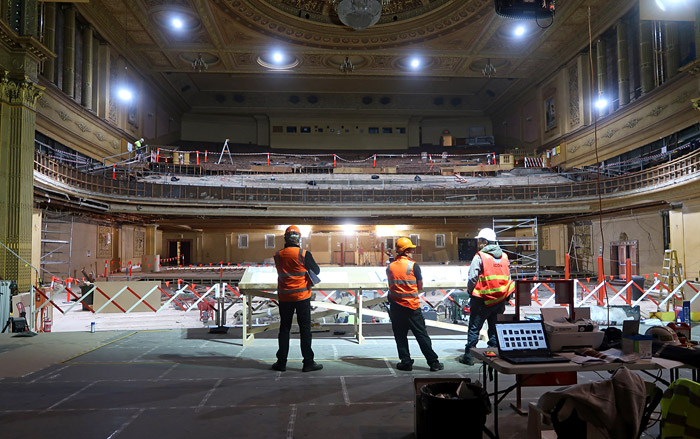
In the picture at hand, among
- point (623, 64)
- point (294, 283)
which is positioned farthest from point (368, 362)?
point (623, 64)

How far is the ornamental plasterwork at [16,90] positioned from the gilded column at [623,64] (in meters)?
27.7

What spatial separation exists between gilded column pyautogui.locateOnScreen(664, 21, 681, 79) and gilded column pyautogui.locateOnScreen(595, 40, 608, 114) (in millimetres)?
5591

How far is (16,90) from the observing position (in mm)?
11969

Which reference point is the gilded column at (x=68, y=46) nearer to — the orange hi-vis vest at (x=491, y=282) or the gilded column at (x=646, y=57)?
the orange hi-vis vest at (x=491, y=282)

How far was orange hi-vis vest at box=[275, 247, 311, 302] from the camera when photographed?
6.11m

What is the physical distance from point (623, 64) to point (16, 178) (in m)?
29.0

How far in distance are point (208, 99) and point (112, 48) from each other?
44.5 feet

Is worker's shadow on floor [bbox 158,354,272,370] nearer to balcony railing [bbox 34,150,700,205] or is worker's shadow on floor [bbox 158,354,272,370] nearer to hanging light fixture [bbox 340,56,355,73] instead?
balcony railing [bbox 34,150,700,205]

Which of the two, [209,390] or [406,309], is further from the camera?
[406,309]

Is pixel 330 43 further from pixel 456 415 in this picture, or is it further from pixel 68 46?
pixel 456 415

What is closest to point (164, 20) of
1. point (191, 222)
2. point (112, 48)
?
point (112, 48)

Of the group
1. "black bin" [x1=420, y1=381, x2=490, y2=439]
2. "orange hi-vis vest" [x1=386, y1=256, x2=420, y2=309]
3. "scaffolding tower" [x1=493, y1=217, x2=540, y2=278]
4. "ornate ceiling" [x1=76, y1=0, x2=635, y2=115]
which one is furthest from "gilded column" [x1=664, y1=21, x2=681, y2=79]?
"black bin" [x1=420, y1=381, x2=490, y2=439]

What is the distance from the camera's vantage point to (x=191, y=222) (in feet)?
88.5

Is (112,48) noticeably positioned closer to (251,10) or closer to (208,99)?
(251,10)
